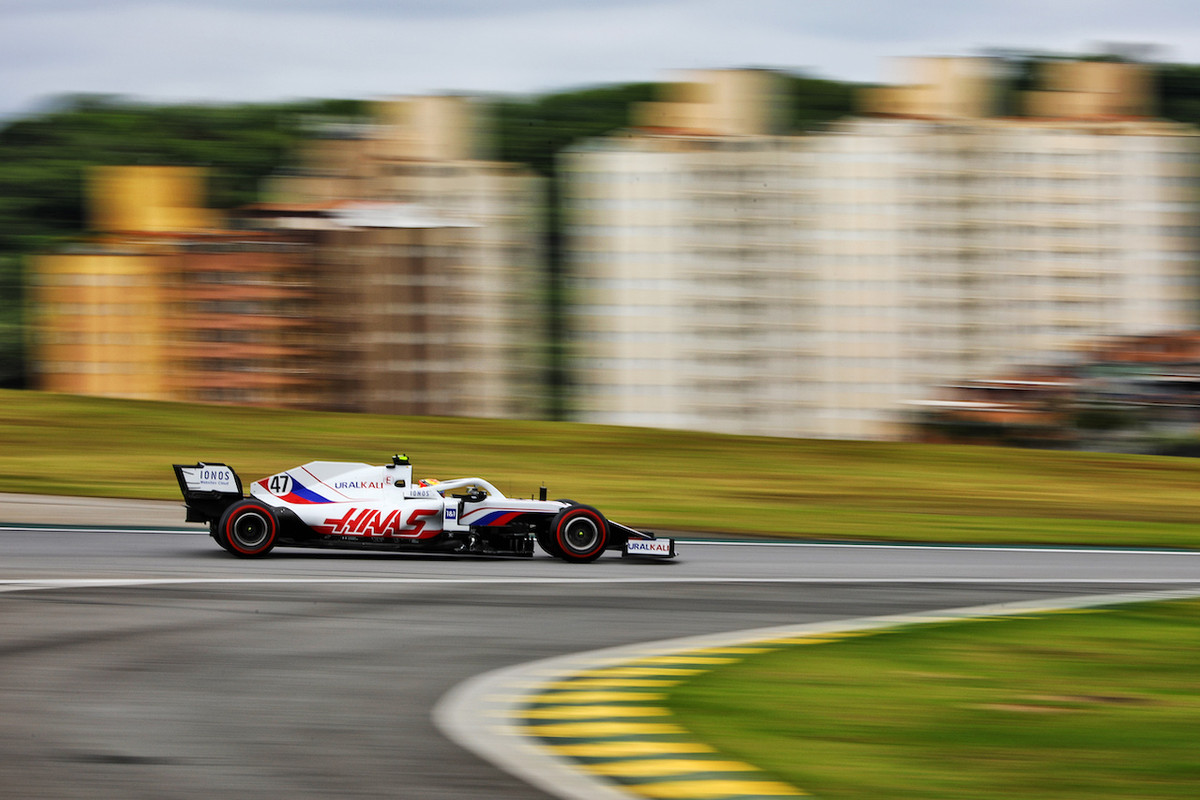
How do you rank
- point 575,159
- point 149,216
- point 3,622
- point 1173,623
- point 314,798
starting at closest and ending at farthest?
point 314,798 < point 3,622 < point 1173,623 < point 575,159 < point 149,216

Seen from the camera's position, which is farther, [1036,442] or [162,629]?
[1036,442]

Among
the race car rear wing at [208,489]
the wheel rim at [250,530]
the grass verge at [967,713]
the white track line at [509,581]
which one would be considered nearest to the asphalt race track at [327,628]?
the white track line at [509,581]

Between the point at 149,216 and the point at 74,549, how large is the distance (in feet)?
138

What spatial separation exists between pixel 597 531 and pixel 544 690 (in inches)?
234

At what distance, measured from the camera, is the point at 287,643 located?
334 inches

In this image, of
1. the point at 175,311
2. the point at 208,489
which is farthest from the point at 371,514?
the point at 175,311

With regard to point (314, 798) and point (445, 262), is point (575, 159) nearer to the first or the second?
point (445, 262)

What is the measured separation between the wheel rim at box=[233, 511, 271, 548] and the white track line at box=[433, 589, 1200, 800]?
524 centimetres

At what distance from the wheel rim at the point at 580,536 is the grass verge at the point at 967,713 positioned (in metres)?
4.19

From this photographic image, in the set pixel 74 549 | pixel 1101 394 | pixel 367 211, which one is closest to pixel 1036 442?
pixel 1101 394

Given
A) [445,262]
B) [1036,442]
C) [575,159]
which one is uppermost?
[575,159]

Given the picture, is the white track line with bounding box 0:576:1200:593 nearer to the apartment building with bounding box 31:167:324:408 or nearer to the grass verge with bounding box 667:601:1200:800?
the grass verge with bounding box 667:601:1200:800

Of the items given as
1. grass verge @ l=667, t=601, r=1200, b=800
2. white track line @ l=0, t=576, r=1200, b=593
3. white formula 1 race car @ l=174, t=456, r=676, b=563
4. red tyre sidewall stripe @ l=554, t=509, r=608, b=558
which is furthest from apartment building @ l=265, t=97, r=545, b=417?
grass verge @ l=667, t=601, r=1200, b=800

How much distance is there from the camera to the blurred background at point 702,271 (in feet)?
150
